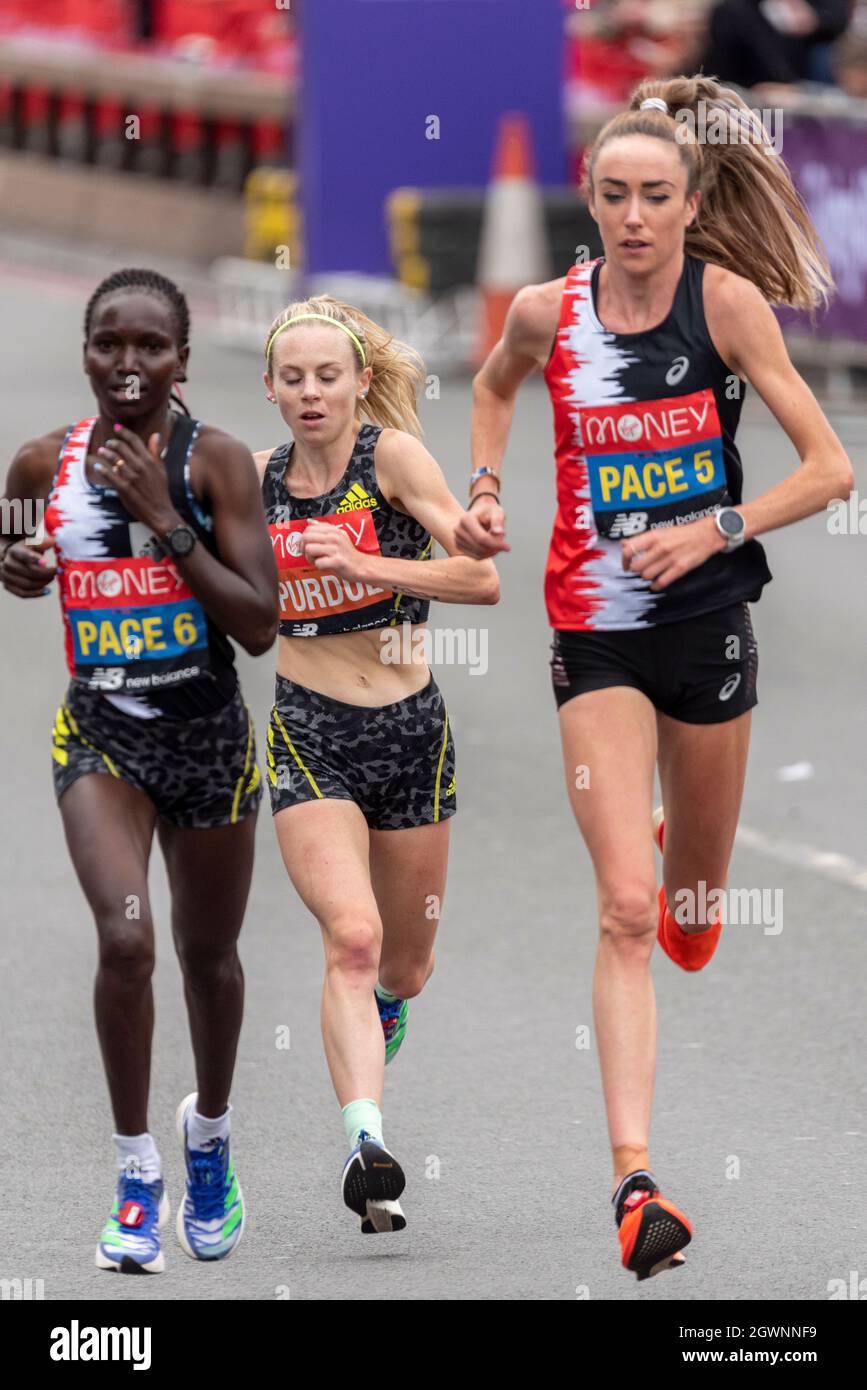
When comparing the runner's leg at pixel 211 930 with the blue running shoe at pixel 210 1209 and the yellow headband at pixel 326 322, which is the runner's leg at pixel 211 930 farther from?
the yellow headband at pixel 326 322

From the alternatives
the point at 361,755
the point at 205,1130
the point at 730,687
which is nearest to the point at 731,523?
the point at 730,687

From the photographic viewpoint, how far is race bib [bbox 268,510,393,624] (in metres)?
5.71

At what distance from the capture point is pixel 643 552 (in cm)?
539

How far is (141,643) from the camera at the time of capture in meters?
5.21

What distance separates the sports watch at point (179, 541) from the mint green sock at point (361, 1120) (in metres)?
1.14

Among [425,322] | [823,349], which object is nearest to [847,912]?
[823,349]

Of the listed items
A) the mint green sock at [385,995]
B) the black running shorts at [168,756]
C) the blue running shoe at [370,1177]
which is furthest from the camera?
the mint green sock at [385,995]

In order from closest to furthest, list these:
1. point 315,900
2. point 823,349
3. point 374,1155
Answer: point 374,1155
point 315,900
point 823,349

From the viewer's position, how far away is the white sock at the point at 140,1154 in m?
5.22

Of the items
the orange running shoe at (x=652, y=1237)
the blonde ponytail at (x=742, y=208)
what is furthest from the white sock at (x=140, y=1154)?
the blonde ponytail at (x=742, y=208)

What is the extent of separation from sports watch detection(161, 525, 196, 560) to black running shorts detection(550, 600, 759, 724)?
900mm

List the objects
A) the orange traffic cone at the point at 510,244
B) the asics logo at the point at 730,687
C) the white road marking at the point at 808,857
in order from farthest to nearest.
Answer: the orange traffic cone at the point at 510,244 → the white road marking at the point at 808,857 → the asics logo at the point at 730,687

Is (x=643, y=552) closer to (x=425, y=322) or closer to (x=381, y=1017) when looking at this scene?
(x=381, y=1017)

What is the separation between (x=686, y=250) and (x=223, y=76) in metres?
21.5
